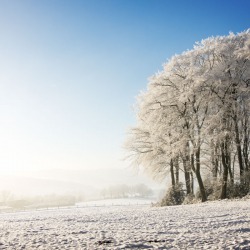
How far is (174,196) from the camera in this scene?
35062mm

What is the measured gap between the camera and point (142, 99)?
3900 cm

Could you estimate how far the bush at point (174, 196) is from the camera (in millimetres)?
34781

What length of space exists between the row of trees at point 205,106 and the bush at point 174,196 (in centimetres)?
63

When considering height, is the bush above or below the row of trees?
below

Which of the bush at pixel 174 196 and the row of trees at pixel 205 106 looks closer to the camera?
the row of trees at pixel 205 106

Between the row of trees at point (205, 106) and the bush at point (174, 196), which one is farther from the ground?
the row of trees at point (205, 106)

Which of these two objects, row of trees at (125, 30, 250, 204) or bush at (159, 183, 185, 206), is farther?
bush at (159, 183, 185, 206)

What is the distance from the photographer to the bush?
1369 inches

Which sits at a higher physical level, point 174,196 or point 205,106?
point 205,106

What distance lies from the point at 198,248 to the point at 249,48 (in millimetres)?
25789

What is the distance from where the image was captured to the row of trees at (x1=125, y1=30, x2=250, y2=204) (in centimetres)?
2930

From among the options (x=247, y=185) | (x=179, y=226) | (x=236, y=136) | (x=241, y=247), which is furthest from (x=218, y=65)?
(x=241, y=247)

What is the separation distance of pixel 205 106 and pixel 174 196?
10733 millimetres

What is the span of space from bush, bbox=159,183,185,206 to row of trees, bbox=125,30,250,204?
0.63 m
